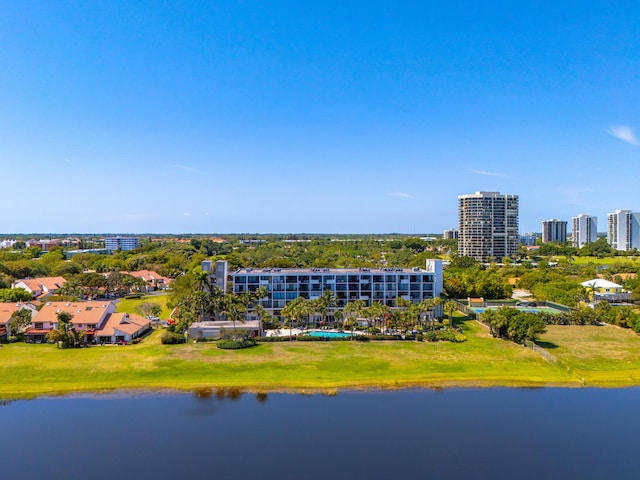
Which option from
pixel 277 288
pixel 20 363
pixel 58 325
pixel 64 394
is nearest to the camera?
pixel 64 394

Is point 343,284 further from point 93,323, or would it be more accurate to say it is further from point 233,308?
point 93,323

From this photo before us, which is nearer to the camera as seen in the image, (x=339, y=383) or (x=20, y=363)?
(x=339, y=383)

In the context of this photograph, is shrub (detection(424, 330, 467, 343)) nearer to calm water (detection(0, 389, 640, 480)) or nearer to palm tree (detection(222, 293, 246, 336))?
calm water (detection(0, 389, 640, 480))

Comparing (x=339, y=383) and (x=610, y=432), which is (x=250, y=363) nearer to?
(x=339, y=383)

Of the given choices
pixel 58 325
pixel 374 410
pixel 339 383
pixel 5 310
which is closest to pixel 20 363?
pixel 58 325

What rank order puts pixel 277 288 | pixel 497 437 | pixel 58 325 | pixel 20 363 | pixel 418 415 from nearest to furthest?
pixel 497 437, pixel 418 415, pixel 20 363, pixel 58 325, pixel 277 288

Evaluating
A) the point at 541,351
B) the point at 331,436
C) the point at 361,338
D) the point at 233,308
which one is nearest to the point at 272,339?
the point at 233,308
